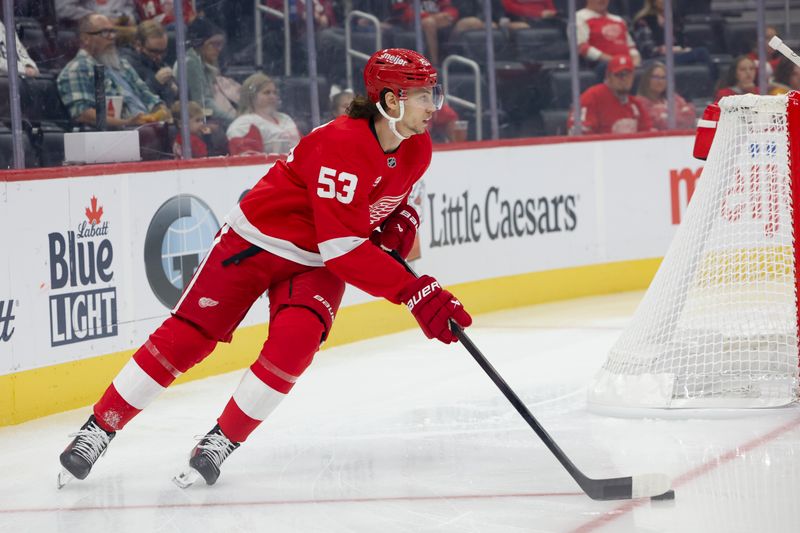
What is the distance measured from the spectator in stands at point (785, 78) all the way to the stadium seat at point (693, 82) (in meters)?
0.35

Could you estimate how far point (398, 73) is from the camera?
9.83 feet

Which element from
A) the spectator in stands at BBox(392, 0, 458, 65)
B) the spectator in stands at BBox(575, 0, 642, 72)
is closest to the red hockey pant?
the spectator in stands at BBox(392, 0, 458, 65)

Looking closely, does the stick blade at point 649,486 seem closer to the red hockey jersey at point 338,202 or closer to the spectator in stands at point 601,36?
the red hockey jersey at point 338,202

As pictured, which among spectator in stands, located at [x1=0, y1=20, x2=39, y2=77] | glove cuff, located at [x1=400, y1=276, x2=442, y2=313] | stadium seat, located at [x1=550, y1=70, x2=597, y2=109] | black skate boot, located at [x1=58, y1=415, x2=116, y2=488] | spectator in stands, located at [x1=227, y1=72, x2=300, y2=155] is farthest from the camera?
stadium seat, located at [x1=550, y1=70, x2=597, y2=109]

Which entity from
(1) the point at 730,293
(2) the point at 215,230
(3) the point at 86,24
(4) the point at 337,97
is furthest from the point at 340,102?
(1) the point at 730,293

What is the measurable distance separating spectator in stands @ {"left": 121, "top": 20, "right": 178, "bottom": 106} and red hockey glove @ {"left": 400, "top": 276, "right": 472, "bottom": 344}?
211cm

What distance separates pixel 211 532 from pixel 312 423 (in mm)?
1127

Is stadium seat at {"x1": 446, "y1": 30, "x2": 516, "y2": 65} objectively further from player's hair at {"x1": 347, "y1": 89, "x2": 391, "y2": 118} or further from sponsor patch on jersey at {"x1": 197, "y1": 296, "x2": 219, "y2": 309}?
sponsor patch on jersey at {"x1": 197, "y1": 296, "x2": 219, "y2": 309}

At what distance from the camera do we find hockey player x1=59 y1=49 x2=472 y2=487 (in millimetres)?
2938

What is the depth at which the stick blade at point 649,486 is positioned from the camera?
111 inches

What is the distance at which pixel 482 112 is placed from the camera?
244 inches

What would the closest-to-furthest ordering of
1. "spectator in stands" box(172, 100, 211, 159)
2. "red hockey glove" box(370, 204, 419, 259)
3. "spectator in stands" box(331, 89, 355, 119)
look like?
"red hockey glove" box(370, 204, 419, 259), "spectator in stands" box(172, 100, 211, 159), "spectator in stands" box(331, 89, 355, 119)

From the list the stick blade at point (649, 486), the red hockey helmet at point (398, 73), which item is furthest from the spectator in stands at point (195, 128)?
the stick blade at point (649, 486)

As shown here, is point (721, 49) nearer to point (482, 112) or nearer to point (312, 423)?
point (482, 112)
